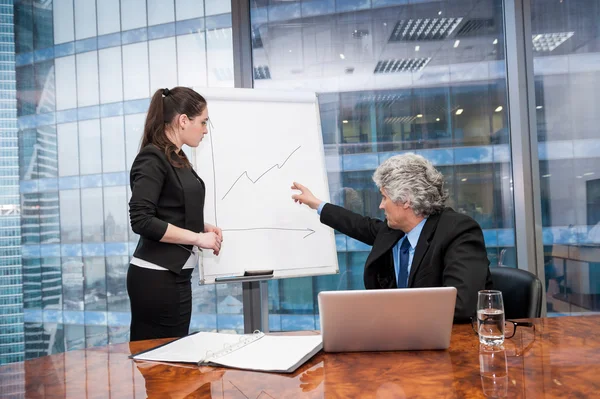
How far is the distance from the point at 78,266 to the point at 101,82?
4.05ft

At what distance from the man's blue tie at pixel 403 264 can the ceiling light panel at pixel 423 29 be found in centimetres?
170

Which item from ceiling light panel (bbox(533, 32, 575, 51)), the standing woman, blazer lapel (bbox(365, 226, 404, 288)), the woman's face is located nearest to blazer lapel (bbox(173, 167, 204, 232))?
the standing woman

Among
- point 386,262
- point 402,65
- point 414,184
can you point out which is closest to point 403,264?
point 386,262

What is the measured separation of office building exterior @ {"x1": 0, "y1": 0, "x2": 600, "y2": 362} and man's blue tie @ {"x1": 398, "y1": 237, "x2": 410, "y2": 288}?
1.09 metres

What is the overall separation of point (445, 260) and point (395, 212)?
0.32 m

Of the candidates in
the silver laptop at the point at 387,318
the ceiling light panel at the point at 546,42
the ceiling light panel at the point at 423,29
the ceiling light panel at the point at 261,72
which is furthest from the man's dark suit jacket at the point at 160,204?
the ceiling light panel at the point at 546,42

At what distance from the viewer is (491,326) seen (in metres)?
1.20

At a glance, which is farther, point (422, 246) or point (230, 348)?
point (422, 246)

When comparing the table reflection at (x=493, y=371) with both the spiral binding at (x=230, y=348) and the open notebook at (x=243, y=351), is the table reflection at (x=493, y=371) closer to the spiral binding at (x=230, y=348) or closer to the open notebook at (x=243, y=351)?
the open notebook at (x=243, y=351)

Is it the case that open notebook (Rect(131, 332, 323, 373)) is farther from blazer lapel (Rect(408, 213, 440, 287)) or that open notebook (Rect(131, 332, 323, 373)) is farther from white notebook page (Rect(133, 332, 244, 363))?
blazer lapel (Rect(408, 213, 440, 287))

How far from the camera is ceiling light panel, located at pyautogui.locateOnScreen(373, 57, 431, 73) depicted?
3246 millimetres

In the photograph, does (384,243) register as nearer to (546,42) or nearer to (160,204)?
(160,204)

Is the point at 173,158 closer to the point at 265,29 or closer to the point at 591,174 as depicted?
the point at 265,29

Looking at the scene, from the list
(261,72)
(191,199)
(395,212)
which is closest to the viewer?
(395,212)
